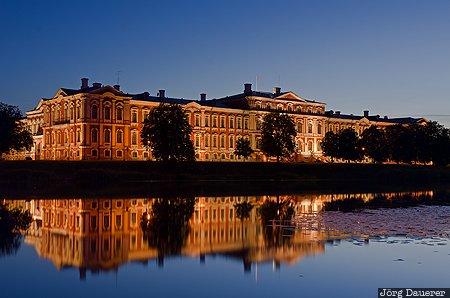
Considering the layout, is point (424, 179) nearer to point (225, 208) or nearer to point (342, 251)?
point (225, 208)

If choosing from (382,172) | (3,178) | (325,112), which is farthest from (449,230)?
(325,112)

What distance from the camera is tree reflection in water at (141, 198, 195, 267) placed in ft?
64.2

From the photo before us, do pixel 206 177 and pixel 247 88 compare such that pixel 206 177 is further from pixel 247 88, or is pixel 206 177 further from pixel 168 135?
pixel 247 88

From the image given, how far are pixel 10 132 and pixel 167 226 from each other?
62934mm

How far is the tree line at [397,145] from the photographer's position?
4503 inches

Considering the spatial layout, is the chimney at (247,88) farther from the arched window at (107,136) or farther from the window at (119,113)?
the arched window at (107,136)

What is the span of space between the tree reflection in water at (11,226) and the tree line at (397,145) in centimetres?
8765

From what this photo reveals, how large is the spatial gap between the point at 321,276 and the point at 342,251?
12.5 feet

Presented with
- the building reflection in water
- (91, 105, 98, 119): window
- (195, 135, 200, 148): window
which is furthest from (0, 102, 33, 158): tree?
the building reflection in water

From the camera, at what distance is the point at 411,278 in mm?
14727

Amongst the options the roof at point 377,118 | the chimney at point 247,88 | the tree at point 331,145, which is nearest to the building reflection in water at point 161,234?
the tree at point 331,145

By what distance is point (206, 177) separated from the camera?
268 feet

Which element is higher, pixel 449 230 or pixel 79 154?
pixel 79 154

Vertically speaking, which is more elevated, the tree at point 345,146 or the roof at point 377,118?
the roof at point 377,118
